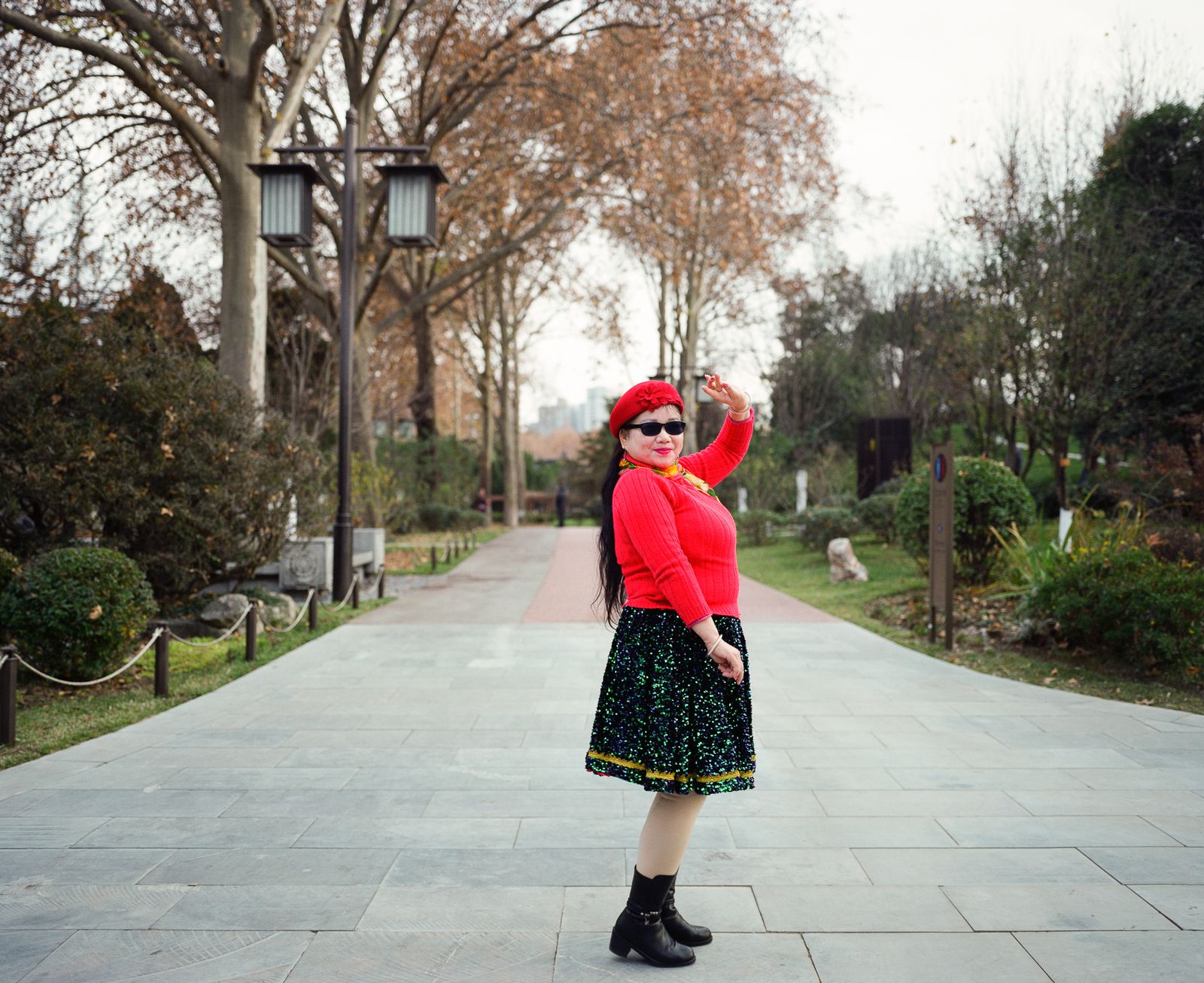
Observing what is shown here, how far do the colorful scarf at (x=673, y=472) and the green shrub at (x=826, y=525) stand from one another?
1586cm

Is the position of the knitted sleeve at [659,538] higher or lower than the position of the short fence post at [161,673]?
higher

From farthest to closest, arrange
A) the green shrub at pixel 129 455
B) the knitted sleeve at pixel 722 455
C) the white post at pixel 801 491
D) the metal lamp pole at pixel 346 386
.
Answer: the white post at pixel 801 491
the metal lamp pole at pixel 346 386
the green shrub at pixel 129 455
the knitted sleeve at pixel 722 455

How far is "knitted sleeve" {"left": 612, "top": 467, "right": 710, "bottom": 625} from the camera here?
9.44ft

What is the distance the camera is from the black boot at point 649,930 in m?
3.00

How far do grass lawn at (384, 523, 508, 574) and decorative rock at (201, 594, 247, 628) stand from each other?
6337 millimetres

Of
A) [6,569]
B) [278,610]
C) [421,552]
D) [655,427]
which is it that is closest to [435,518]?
[421,552]

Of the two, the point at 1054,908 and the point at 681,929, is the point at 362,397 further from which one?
the point at 1054,908

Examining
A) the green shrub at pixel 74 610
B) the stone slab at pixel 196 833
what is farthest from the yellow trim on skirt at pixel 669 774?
the green shrub at pixel 74 610

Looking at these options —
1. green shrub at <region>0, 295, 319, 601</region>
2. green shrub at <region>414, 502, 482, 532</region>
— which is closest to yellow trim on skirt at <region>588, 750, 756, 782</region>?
green shrub at <region>0, 295, 319, 601</region>

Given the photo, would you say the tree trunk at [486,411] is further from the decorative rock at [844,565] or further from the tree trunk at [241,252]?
the tree trunk at [241,252]

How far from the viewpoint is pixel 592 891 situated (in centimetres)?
359

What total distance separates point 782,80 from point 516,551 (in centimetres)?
1019

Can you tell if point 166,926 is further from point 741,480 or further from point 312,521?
point 741,480

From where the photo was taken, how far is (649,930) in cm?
301
